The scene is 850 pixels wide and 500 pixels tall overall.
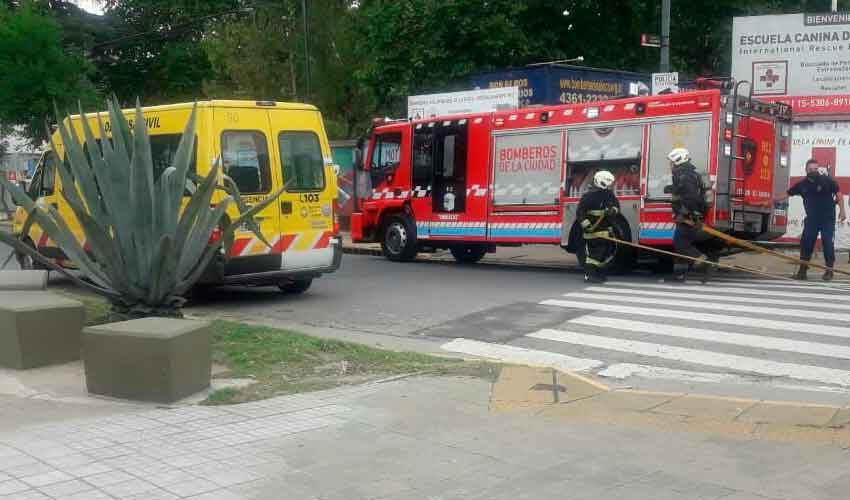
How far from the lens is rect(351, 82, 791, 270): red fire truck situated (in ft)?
44.2

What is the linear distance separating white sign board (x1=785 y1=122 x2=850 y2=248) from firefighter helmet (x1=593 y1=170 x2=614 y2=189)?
186 inches

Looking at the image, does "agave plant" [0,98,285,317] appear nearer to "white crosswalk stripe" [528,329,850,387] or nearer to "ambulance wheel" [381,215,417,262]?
"white crosswalk stripe" [528,329,850,387]

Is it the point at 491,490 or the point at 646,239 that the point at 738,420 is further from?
the point at 646,239

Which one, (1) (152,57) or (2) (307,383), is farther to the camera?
(1) (152,57)

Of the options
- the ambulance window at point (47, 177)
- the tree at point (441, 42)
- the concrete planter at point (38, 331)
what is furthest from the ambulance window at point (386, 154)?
the concrete planter at point (38, 331)

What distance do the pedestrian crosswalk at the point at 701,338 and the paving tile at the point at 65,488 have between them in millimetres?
4561

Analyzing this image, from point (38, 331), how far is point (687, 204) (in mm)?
8895

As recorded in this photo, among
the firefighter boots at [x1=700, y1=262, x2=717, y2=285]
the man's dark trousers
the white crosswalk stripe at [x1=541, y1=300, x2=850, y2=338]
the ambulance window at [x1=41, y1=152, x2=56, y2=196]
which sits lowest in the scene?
the white crosswalk stripe at [x1=541, y1=300, x2=850, y2=338]

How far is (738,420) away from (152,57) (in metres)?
38.4

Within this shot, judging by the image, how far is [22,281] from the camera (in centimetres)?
Answer: 901

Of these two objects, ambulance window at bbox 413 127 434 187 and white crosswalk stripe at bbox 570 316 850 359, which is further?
ambulance window at bbox 413 127 434 187

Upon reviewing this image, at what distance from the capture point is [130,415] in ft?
20.0

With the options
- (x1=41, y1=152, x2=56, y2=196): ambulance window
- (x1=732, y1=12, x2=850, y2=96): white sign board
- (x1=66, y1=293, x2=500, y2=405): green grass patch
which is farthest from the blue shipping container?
(x1=66, y1=293, x2=500, y2=405): green grass patch

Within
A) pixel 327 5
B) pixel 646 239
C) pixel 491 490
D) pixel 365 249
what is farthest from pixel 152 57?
pixel 491 490
